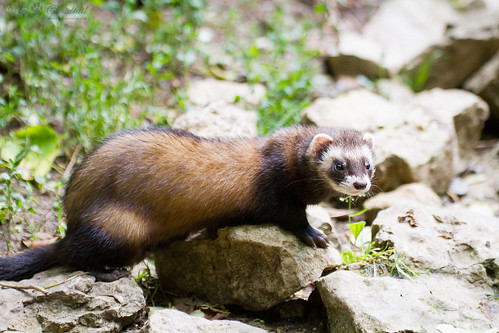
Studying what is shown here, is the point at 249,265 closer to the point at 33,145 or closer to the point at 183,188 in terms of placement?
the point at 183,188

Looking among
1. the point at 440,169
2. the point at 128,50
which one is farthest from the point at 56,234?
the point at 440,169

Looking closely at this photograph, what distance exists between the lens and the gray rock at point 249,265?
4.48 metres

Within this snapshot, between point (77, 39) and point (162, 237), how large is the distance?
378 centimetres

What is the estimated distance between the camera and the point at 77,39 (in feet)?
23.7

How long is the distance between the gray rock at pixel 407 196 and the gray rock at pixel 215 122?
62.9 inches

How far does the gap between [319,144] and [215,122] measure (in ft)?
5.82

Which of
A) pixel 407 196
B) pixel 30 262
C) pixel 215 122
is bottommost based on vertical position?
pixel 30 262

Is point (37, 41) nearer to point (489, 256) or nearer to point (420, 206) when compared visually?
point (420, 206)

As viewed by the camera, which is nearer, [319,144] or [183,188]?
[183,188]

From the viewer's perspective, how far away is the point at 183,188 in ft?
14.8

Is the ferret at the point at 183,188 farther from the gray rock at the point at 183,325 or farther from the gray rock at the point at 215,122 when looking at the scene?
the gray rock at the point at 215,122

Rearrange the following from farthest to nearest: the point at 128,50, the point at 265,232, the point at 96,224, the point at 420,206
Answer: the point at 128,50
the point at 420,206
the point at 265,232
the point at 96,224

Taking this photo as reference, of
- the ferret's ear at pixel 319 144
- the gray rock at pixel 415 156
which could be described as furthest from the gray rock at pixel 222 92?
the ferret's ear at pixel 319 144

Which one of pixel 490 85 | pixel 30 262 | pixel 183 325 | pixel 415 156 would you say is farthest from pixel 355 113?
pixel 30 262
